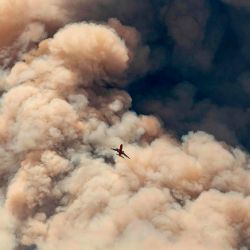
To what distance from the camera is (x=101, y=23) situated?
68.0 m

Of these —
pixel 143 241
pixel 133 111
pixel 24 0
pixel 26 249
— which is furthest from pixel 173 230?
pixel 24 0

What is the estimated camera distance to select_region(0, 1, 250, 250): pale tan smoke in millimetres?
53438

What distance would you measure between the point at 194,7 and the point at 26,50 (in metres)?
19.0

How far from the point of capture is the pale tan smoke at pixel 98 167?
53.4 m

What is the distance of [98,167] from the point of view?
57.4m

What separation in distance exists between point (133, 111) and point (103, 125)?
17.4 feet

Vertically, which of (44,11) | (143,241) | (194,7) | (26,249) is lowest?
(26,249)

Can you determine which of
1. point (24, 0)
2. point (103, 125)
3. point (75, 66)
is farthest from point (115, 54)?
point (24, 0)

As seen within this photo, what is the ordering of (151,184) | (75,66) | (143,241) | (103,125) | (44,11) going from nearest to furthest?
(143,241), (151,184), (103,125), (75,66), (44,11)

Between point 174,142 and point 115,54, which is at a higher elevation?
point 115,54

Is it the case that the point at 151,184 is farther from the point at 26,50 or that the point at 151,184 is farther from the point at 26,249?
the point at 26,50

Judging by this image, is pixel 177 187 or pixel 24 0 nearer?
pixel 177 187

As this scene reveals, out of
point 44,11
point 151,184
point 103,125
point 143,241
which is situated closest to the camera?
point 143,241

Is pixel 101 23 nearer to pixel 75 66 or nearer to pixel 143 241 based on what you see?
pixel 75 66
